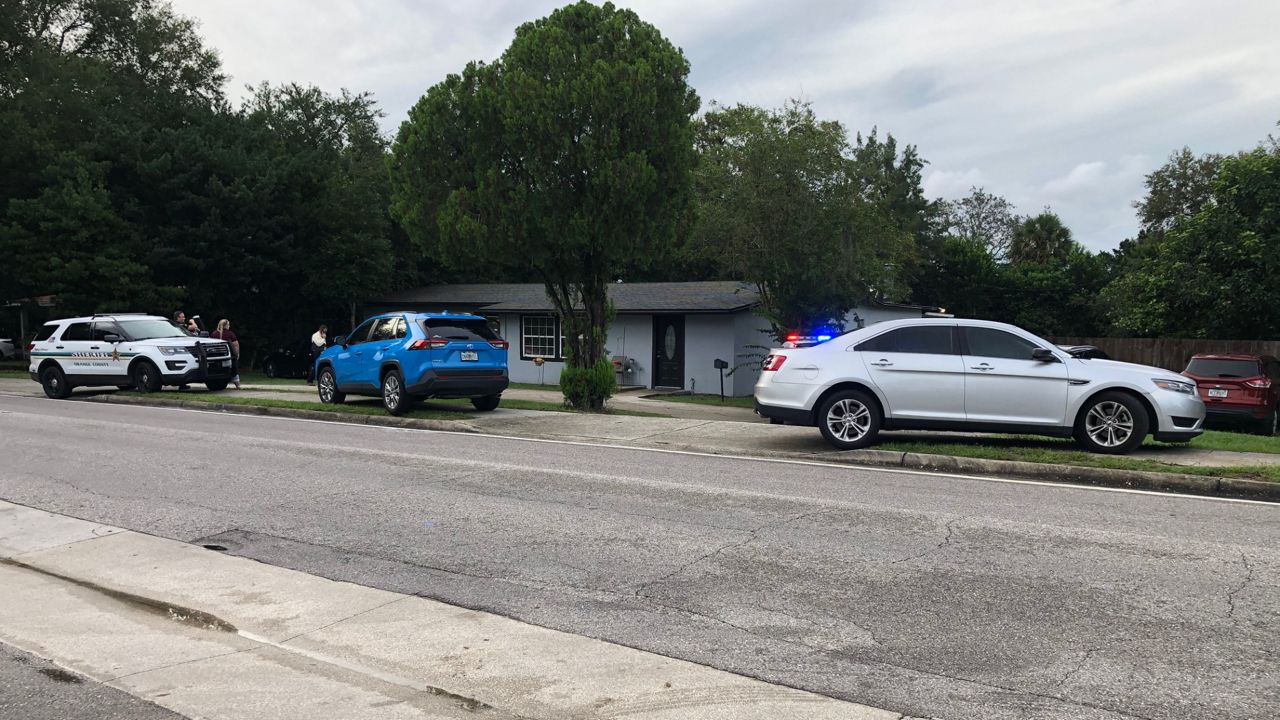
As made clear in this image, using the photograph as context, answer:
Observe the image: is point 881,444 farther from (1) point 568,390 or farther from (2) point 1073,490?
(1) point 568,390

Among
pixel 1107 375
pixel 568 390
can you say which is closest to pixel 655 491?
pixel 1107 375

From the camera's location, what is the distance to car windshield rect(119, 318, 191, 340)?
20.1 m

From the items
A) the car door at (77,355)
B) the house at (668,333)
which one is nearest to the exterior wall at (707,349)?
the house at (668,333)

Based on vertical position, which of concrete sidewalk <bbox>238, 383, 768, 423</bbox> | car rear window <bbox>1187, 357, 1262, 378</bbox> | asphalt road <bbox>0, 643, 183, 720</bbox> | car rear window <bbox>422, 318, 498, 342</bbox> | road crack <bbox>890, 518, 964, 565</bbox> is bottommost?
asphalt road <bbox>0, 643, 183, 720</bbox>

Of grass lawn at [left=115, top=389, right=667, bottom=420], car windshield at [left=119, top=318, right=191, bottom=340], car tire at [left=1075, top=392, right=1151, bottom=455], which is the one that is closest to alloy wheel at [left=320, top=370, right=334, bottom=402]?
grass lawn at [left=115, top=389, right=667, bottom=420]

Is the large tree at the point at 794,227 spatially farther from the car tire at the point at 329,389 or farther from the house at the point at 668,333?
the car tire at the point at 329,389

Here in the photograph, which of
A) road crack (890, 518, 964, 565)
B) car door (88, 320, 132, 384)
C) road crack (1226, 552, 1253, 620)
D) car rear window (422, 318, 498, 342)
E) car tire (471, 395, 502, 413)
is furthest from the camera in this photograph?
car door (88, 320, 132, 384)

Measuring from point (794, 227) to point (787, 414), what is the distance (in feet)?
44.3

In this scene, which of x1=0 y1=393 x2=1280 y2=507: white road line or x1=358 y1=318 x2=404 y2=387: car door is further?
x1=358 y1=318 x2=404 y2=387: car door

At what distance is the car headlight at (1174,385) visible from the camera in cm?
1052

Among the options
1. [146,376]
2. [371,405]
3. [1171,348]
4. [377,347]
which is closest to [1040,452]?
[377,347]

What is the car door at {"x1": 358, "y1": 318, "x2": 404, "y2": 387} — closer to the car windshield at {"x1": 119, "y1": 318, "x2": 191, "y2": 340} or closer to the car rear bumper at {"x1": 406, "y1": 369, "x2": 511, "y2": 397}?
the car rear bumper at {"x1": 406, "y1": 369, "x2": 511, "y2": 397}

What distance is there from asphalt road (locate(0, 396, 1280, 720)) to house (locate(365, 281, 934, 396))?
15.2m

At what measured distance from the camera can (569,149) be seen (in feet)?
55.6
